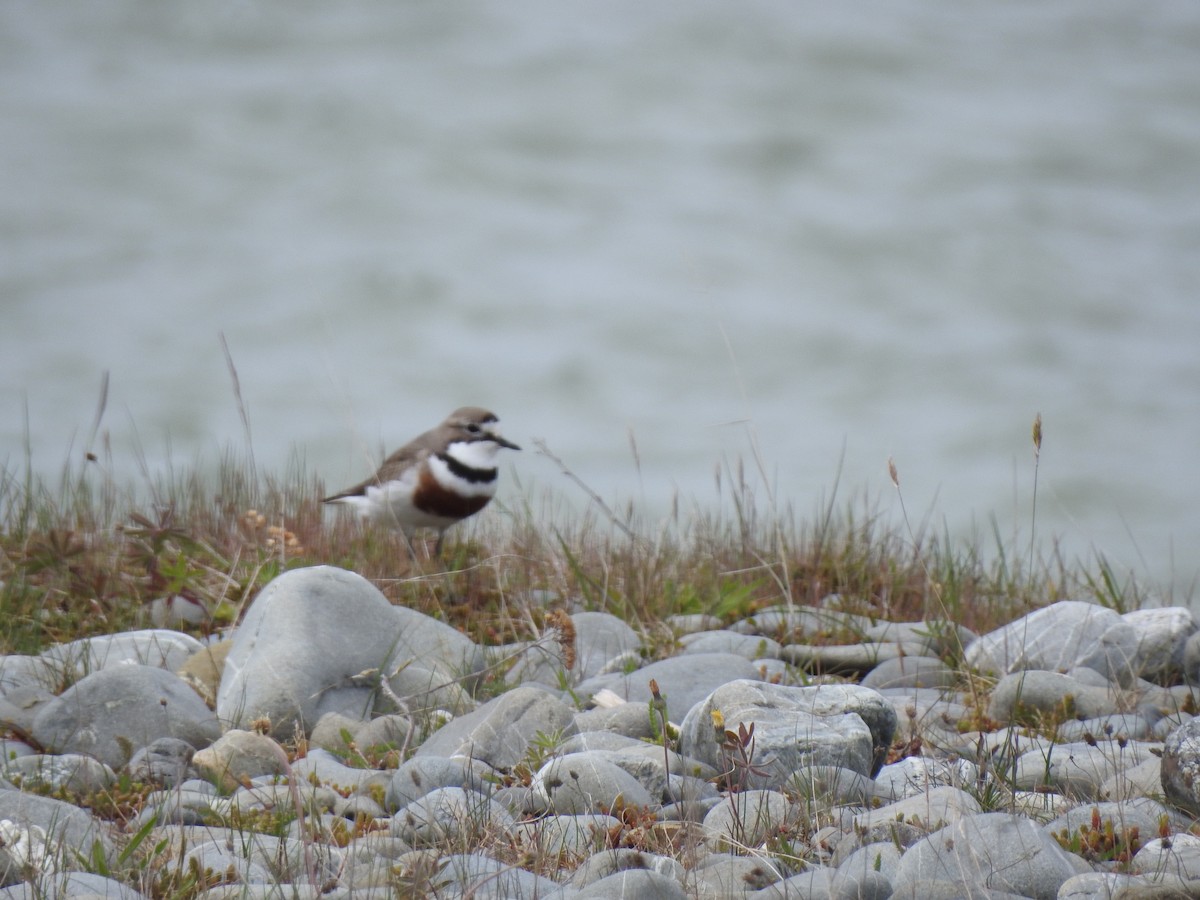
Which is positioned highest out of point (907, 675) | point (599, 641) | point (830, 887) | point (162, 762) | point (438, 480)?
point (438, 480)

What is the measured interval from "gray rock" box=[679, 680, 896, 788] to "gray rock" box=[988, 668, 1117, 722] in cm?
78

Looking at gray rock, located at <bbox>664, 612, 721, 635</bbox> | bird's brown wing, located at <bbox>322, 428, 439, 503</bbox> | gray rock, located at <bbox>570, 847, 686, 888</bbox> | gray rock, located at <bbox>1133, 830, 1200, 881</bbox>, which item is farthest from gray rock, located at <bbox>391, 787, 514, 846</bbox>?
bird's brown wing, located at <bbox>322, 428, 439, 503</bbox>

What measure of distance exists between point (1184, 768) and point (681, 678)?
67.7 inches

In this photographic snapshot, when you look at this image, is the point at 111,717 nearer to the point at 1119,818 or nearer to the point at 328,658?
the point at 328,658

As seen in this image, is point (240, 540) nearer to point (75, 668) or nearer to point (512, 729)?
point (75, 668)

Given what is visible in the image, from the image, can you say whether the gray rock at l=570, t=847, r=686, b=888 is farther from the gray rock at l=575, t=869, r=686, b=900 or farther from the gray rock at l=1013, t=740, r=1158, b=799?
the gray rock at l=1013, t=740, r=1158, b=799

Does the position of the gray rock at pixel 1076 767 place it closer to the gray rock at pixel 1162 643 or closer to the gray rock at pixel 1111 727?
the gray rock at pixel 1111 727

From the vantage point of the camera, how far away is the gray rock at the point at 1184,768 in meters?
3.18

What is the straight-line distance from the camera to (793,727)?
11.6 feet

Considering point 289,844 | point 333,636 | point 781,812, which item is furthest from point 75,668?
point 781,812

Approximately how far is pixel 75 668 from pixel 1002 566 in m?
3.92

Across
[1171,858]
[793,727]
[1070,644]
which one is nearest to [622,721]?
[793,727]

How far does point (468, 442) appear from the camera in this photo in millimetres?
7086

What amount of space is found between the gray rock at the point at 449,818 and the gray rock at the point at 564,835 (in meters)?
0.07
